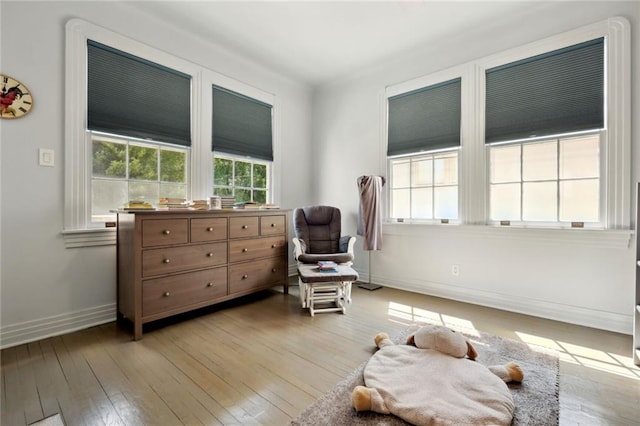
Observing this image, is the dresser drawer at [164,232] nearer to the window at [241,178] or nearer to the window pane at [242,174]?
the window at [241,178]

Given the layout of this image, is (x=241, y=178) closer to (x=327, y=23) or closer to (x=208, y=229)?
(x=208, y=229)

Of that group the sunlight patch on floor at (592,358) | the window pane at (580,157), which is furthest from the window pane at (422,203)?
the sunlight patch on floor at (592,358)

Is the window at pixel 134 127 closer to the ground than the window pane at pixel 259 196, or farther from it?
farther from it

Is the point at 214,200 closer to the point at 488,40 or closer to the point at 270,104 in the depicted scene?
the point at 270,104

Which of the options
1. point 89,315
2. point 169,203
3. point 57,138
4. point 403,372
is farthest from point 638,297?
point 57,138

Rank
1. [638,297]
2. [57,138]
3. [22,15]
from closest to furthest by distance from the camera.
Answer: [638,297] → [22,15] → [57,138]

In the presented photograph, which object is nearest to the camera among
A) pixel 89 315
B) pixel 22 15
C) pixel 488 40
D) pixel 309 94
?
pixel 22 15

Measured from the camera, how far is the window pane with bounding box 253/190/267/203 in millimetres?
3778

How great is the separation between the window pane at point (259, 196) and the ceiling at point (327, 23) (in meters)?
1.64

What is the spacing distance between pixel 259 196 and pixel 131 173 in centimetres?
150

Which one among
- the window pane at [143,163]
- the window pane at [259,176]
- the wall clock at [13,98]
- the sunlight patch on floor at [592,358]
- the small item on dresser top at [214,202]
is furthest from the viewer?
the window pane at [259,176]

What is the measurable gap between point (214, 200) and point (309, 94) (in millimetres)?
2405

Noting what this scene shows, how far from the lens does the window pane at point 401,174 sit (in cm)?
358

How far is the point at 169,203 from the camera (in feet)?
8.59
